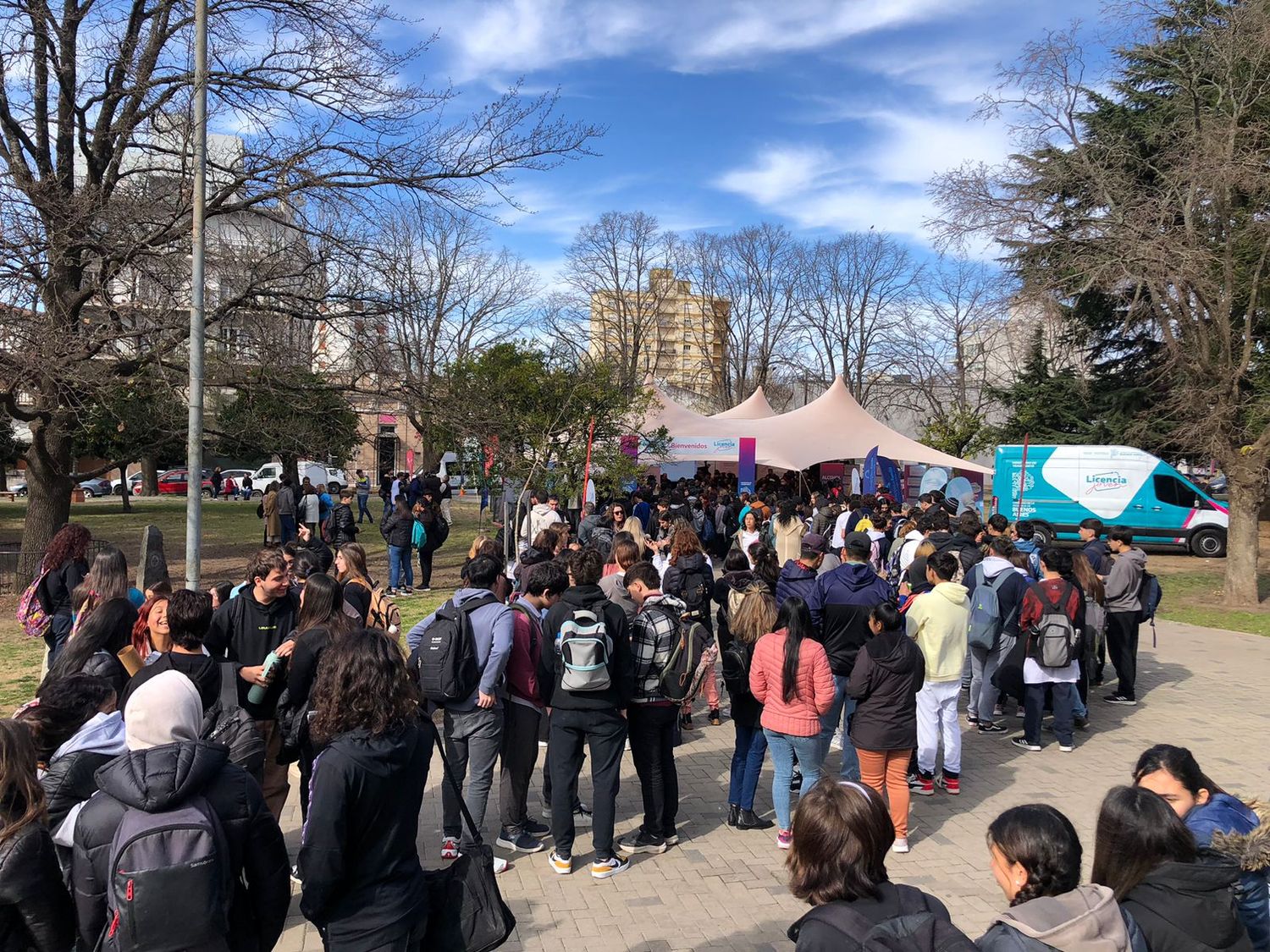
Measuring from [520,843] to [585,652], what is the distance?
57.4 inches

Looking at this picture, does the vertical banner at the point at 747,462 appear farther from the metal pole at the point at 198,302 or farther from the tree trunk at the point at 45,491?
the metal pole at the point at 198,302

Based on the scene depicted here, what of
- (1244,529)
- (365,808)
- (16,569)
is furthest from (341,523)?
(1244,529)

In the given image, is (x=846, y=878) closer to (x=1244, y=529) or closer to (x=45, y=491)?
(x=45, y=491)

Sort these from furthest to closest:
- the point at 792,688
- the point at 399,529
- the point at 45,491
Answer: the point at 45,491 → the point at 399,529 → the point at 792,688

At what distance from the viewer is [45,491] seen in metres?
14.0

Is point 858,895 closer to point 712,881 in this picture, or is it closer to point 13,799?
point 13,799

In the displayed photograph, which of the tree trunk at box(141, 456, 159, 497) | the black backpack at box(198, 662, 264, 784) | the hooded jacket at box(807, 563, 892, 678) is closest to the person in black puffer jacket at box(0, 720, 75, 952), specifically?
the black backpack at box(198, 662, 264, 784)

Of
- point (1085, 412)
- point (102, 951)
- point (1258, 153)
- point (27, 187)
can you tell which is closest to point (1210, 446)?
point (1258, 153)

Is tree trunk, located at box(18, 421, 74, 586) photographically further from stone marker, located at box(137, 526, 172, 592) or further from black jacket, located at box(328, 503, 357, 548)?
stone marker, located at box(137, 526, 172, 592)

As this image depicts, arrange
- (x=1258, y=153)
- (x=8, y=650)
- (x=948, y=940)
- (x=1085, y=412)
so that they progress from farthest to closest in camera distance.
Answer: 1. (x=1085, y=412)
2. (x=1258, y=153)
3. (x=8, y=650)
4. (x=948, y=940)

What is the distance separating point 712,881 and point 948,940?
3.11 metres

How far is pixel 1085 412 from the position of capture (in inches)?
1064

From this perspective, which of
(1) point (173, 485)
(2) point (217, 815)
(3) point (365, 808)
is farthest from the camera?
(1) point (173, 485)

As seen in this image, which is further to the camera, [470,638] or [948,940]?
[470,638]
